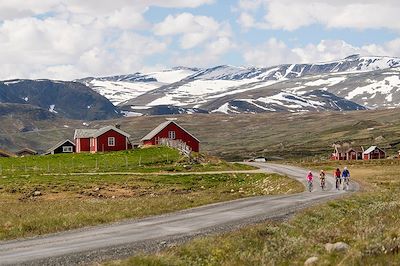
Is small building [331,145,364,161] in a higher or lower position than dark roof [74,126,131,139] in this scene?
lower

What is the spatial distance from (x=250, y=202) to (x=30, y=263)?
2229 centimetres

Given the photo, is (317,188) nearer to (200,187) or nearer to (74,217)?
(200,187)

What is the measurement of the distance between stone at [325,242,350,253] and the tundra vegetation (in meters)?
13.1

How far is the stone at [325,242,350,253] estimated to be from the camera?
757 inches

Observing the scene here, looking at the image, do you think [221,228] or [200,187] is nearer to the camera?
[221,228]

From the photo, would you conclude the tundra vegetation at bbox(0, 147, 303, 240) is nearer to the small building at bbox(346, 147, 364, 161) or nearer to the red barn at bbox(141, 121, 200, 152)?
the red barn at bbox(141, 121, 200, 152)

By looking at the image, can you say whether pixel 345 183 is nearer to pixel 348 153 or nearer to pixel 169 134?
pixel 169 134

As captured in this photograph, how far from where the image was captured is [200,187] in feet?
193

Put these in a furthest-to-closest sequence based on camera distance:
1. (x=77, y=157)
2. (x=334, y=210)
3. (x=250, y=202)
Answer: (x=77, y=157) < (x=250, y=202) < (x=334, y=210)

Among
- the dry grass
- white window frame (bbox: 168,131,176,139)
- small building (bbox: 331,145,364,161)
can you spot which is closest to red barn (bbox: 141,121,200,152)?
white window frame (bbox: 168,131,176,139)

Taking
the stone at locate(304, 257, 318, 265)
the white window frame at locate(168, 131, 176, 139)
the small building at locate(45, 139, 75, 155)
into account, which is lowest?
the stone at locate(304, 257, 318, 265)

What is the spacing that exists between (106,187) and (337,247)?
131ft

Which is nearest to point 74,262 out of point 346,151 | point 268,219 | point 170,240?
point 170,240

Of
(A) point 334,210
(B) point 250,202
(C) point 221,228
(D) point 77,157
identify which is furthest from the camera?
(D) point 77,157
